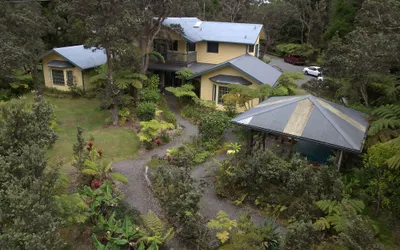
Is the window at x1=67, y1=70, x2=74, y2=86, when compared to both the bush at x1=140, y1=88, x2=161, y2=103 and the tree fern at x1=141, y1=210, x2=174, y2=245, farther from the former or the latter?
the tree fern at x1=141, y1=210, x2=174, y2=245

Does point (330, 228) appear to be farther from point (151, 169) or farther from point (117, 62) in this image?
point (117, 62)

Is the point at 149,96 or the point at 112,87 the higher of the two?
the point at 112,87

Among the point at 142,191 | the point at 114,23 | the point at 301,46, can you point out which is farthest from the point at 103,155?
the point at 301,46

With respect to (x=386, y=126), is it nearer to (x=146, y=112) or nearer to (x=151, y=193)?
(x=151, y=193)

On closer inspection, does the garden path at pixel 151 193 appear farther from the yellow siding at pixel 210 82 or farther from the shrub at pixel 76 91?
the shrub at pixel 76 91

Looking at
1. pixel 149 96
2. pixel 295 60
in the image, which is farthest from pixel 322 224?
pixel 295 60

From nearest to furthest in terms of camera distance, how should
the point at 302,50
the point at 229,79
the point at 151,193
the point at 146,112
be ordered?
1. the point at 151,193
2. the point at 146,112
3. the point at 229,79
4. the point at 302,50
